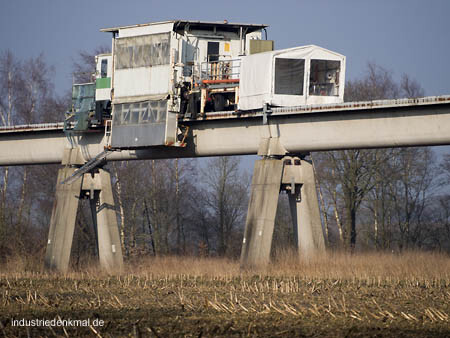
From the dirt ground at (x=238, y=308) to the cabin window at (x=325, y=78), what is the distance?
9878mm

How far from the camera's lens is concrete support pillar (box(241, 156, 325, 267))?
35406 mm

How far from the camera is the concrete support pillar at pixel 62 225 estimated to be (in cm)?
4200

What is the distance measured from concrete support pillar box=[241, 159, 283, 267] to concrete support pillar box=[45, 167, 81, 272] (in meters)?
11.3

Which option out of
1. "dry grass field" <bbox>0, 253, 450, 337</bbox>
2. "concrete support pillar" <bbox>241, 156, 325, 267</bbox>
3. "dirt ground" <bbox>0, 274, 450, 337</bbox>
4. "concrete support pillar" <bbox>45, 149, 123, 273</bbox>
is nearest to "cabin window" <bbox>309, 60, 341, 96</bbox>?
"concrete support pillar" <bbox>241, 156, 325, 267</bbox>

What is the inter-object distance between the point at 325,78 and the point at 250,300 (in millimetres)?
16086

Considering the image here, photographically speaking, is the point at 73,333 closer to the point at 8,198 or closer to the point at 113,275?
the point at 113,275

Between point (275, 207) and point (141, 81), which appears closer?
point (275, 207)

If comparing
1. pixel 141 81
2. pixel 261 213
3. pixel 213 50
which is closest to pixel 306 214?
pixel 261 213

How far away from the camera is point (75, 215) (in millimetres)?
43375

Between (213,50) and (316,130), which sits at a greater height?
(213,50)

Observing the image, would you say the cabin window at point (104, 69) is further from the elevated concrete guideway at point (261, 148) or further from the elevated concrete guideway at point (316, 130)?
the elevated concrete guideway at point (316, 130)

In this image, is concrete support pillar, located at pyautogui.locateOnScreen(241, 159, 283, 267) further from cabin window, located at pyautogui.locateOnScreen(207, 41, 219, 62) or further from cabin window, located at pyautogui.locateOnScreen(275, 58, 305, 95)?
cabin window, located at pyautogui.locateOnScreen(207, 41, 219, 62)

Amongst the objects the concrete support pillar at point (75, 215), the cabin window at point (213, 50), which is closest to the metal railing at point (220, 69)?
the cabin window at point (213, 50)

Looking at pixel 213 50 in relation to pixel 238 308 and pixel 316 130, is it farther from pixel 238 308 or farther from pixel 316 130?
pixel 238 308
